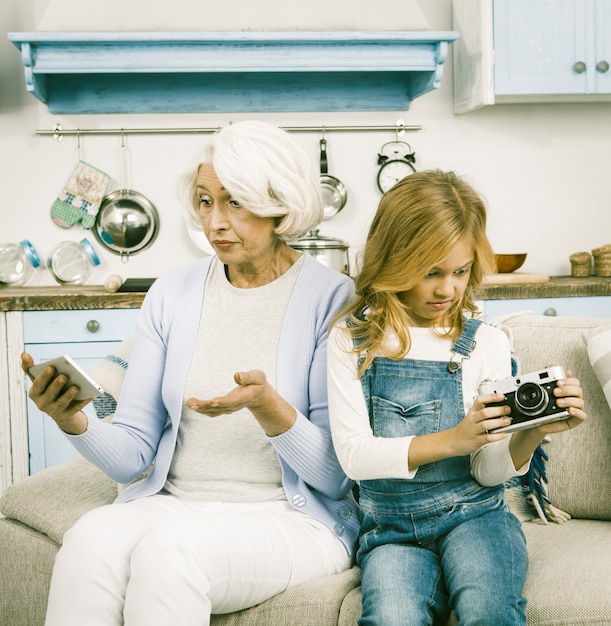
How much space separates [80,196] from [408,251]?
2.11 meters

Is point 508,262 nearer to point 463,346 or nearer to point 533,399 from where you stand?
point 463,346

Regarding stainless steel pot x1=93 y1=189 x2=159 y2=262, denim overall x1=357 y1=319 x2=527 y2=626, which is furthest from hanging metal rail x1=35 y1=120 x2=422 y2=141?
denim overall x1=357 y1=319 x2=527 y2=626

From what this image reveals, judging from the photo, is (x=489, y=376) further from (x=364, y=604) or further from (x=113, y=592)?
(x=113, y=592)

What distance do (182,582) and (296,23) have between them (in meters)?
2.53

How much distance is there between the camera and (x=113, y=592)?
1.21 m

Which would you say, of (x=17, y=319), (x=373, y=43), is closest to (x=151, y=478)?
(x=17, y=319)

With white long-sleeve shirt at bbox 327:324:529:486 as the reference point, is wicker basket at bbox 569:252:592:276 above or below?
above

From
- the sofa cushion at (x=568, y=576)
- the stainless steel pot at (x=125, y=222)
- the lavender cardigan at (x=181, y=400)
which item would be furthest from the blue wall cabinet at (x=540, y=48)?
the sofa cushion at (x=568, y=576)

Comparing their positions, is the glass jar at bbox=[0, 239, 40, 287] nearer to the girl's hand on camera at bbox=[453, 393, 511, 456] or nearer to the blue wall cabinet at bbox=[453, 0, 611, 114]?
the blue wall cabinet at bbox=[453, 0, 611, 114]

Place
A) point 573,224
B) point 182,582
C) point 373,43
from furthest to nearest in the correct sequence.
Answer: point 573,224 < point 373,43 < point 182,582

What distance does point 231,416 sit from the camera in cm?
146

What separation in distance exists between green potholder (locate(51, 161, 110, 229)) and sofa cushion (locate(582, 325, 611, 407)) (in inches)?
85.1

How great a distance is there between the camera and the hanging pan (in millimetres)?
3197

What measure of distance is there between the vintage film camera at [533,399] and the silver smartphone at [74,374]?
601 mm
